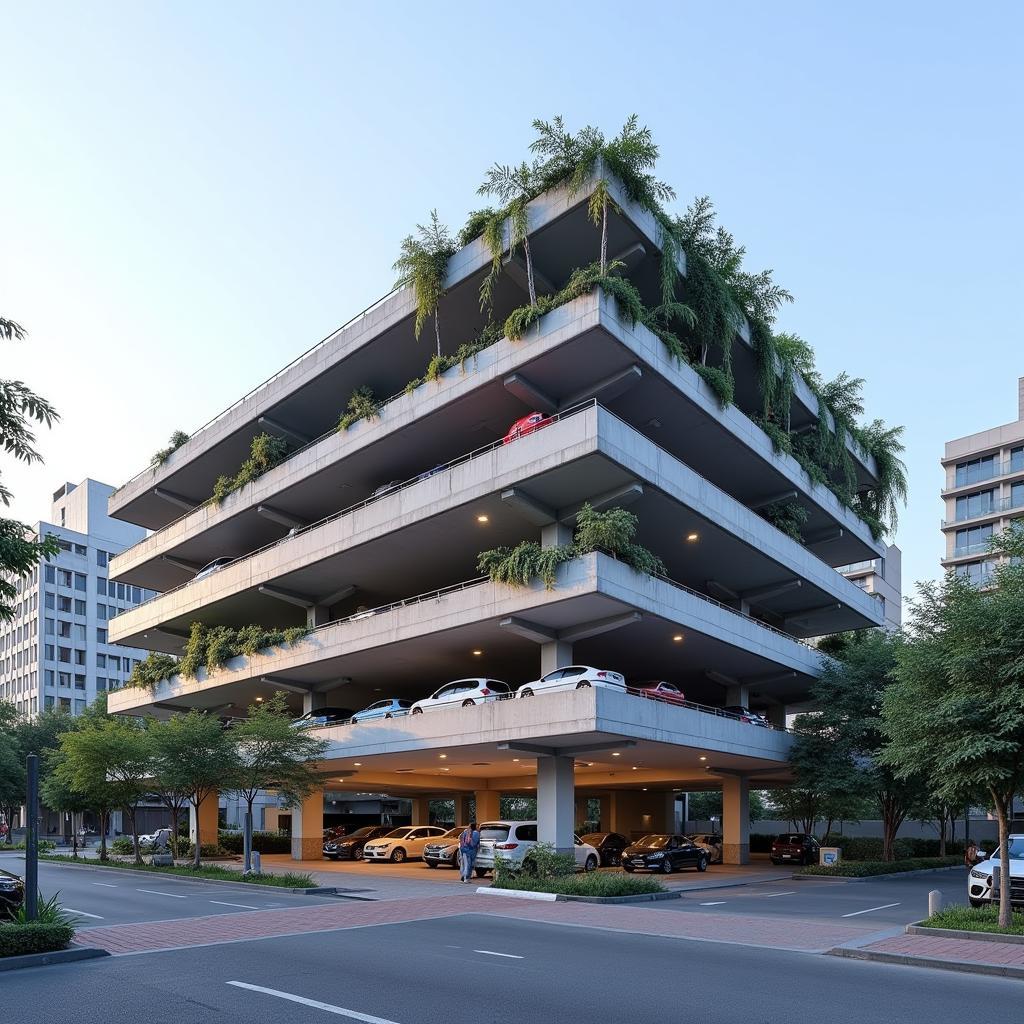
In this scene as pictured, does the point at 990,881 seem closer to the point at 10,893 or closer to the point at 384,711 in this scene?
the point at 10,893

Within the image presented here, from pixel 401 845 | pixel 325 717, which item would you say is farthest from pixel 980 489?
pixel 325 717

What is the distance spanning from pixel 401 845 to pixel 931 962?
A: 32069mm

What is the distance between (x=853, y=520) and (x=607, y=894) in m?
33.2

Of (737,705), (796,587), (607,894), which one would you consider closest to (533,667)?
(737,705)

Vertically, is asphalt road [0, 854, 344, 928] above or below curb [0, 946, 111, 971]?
below

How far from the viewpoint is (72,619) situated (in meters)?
109

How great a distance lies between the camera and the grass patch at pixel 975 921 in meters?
16.8

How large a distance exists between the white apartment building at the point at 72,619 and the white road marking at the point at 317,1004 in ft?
325

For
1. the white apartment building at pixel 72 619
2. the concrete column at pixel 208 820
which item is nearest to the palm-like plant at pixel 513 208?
the concrete column at pixel 208 820

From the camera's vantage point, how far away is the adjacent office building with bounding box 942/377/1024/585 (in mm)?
89938

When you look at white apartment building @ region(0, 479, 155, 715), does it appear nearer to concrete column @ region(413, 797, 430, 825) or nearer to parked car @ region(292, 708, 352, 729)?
concrete column @ region(413, 797, 430, 825)

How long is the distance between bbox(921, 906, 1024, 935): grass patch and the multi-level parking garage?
41.7ft

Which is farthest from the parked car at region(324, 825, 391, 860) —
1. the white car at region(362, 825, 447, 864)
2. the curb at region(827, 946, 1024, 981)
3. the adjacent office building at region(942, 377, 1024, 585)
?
the adjacent office building at region(942, 377, 1024, 585)

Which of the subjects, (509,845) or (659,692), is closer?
(509,845)
